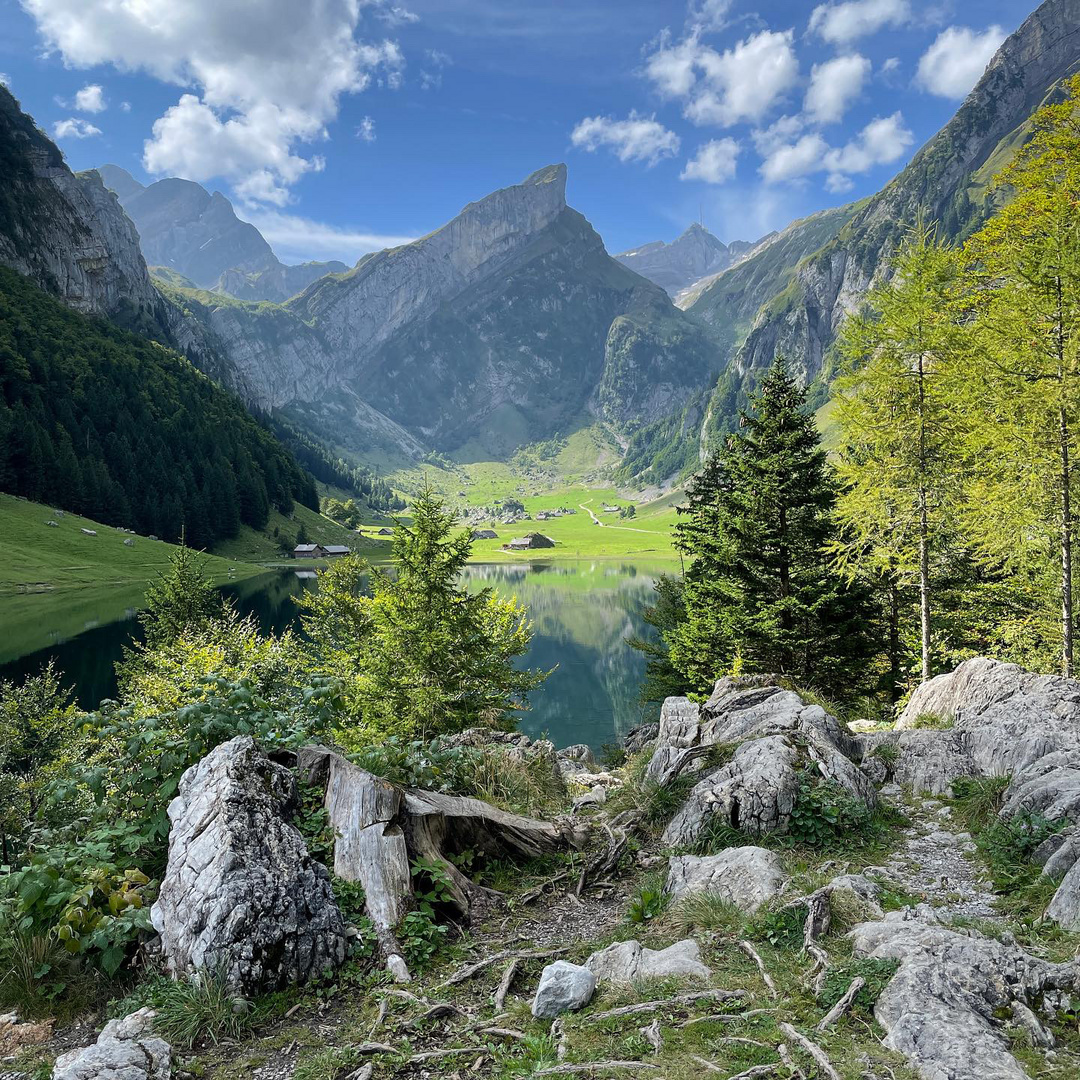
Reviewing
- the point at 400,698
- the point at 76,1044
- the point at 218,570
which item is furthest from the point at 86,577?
the point at 76,1044

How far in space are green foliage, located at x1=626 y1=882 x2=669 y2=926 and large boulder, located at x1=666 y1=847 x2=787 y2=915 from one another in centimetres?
17

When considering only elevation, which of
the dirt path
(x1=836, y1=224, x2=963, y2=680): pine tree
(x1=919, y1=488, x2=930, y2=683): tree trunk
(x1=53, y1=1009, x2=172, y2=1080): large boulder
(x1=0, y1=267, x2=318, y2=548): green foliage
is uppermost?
(x1=0, y1=267, x2=318, y2=548): green foliage

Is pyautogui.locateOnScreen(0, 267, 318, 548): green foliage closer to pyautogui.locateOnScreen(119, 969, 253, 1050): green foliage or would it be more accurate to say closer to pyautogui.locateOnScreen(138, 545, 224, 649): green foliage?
pyautogui.locateOnScreen(138, 545, 224, 649): green foliage

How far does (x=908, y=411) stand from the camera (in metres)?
20.1

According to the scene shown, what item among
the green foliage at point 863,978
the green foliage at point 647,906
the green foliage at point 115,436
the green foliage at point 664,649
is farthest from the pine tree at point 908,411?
the green foliage at point 115,436

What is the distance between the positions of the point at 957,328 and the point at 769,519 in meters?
8.71

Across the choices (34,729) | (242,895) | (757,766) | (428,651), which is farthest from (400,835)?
(34,729)

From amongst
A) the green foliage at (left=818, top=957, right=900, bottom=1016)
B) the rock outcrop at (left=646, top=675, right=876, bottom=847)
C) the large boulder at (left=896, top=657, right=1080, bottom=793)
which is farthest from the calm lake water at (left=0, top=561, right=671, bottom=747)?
the green foliage at (left=818, top=957, right=900, bottom=1016)

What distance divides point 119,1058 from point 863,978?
5.74 meters

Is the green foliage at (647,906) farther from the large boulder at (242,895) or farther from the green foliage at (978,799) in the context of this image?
the green foliage at (978,799)

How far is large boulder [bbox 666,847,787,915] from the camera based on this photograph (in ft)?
23.4

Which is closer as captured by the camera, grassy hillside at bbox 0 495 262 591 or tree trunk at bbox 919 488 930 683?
tree trunk at bbox 919 488 930 683

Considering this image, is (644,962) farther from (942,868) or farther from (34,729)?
(34,729)

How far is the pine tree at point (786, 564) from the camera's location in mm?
24172
